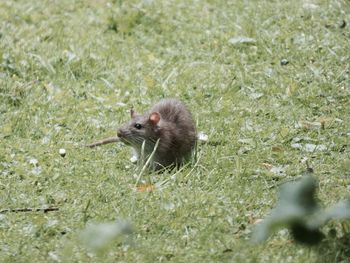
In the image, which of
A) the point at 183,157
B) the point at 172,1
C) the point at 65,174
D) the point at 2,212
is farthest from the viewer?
the point at 172,1

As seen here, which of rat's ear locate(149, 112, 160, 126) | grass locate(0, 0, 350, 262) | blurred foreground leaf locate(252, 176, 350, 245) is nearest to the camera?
blurred foreground leaf locate(252, 176, 350, 245)

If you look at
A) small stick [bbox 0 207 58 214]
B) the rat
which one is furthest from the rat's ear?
small stick [bbox 0 207 58 214]

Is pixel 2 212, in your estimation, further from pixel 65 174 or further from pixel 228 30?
pixel 228 30

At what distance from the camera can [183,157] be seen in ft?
21.7

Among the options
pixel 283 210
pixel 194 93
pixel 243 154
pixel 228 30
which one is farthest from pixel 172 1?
pixel 283 210

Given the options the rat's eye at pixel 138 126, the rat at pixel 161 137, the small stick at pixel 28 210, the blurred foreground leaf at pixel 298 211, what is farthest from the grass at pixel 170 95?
the blurred foreground leaf at pixel 298 211

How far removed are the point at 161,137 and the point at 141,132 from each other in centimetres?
16

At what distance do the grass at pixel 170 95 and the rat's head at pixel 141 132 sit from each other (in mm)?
196

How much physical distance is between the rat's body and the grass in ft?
0.52

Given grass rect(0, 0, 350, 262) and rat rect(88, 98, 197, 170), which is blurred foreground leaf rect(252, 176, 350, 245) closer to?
grass rect(0, 0, 350, 262)

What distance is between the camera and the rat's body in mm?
6570

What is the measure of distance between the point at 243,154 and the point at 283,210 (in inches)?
137

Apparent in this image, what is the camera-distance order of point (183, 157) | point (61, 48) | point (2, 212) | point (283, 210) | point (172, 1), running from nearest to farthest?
point (283, 210), point (2, 212), point (183, 157), point (61, 48), point (172, 1)

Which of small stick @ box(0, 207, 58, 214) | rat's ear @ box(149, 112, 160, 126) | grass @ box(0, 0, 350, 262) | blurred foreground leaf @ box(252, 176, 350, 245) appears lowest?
grass @ box(0, 0, 350, 262)
